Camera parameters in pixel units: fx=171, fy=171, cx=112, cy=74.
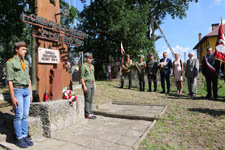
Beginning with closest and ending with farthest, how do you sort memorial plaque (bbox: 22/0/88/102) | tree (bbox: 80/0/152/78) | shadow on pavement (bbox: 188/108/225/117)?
1. memorial plaque (bbox: 22/0/88/102)
2. shadow on pavement (bbox: 188/108/225/117)
3. tree (bbox: 80/0/152/78)

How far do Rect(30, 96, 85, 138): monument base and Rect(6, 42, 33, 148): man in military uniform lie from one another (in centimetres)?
30

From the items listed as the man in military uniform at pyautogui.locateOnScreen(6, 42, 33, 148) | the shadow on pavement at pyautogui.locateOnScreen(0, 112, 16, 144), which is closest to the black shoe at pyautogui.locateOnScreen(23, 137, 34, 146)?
the man in military uniform at pyautogui.locateOnScreen(6, 42, 33, 148)

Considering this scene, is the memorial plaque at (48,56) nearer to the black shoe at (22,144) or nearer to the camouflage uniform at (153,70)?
the black shoe at (22,144)

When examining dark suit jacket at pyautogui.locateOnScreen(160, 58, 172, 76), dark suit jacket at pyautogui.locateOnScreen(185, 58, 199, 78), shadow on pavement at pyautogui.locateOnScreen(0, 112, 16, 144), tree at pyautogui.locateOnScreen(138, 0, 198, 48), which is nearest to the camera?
shadow on pavement at pyautogui.locateOnScreen(0, 112, 16, 144)

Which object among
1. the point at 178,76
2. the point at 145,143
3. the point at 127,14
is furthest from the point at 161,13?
the point at 145,143

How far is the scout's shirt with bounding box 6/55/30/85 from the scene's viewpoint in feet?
9.93

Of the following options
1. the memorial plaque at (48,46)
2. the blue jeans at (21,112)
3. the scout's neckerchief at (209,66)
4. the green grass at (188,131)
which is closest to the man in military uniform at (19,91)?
the blue jeans at (21,112)

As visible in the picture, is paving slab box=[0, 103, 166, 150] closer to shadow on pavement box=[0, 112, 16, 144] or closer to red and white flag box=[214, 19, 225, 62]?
shadow on pavement box=[0, 112, 16, 144]

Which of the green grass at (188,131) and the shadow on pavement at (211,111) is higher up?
the shadow on pavement at (211,111)

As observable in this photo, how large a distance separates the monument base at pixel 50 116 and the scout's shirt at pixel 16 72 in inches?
29.8

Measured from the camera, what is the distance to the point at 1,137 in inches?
133

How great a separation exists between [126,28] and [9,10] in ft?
31.5

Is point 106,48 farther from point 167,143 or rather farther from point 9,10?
point 167,143

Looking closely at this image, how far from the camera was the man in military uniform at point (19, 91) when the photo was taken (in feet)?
9.97
